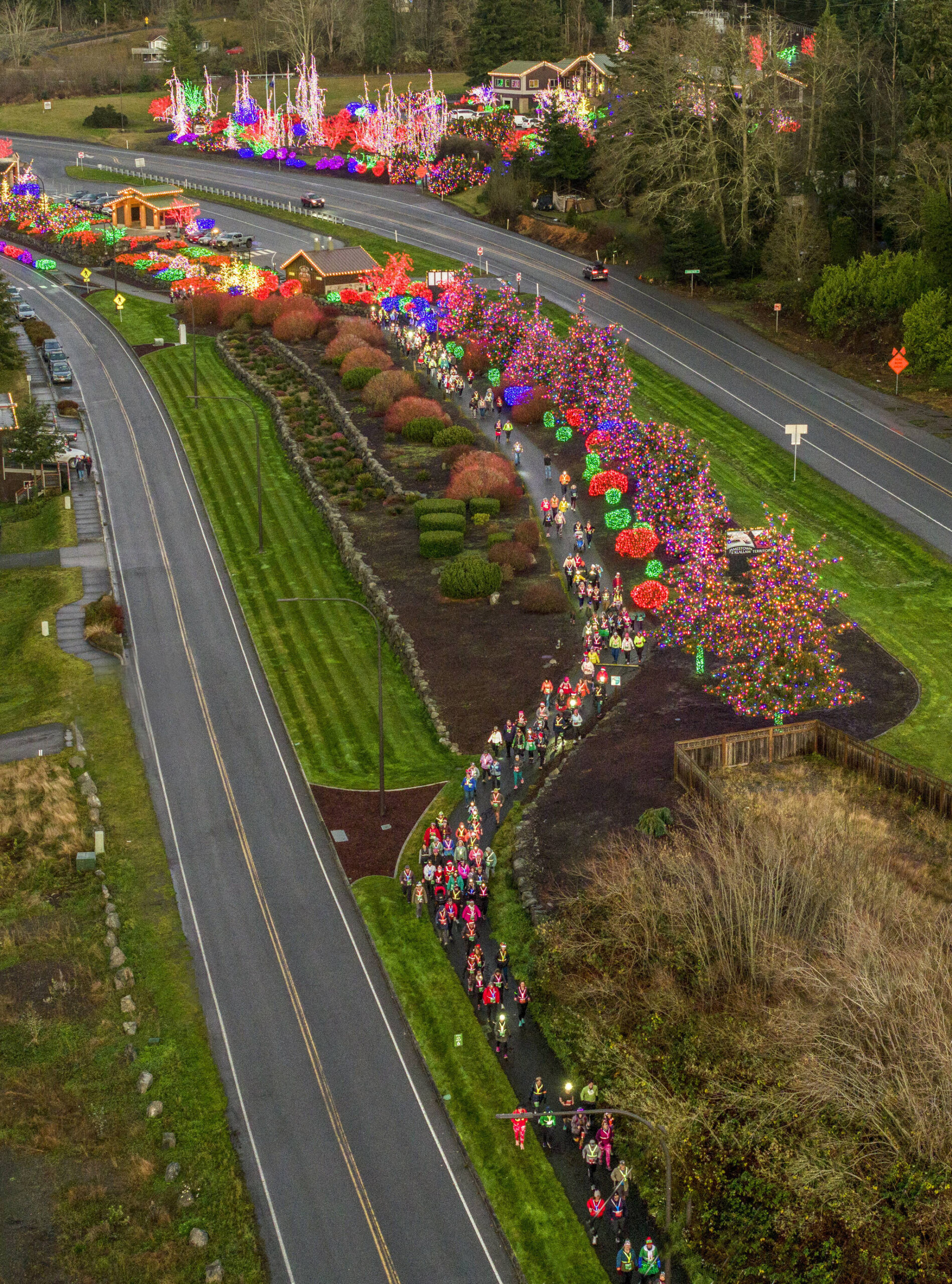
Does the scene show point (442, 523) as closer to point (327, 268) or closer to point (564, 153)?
point (327, 268)

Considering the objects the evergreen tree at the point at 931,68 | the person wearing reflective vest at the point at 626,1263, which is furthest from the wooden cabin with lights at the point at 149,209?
the person wearing reflective vest at the point at 626,1263

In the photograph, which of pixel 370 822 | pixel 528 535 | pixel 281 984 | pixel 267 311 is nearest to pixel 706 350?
pixel 267 311

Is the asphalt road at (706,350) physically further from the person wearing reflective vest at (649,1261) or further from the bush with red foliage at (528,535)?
the person wearing reflective vest at (649,1261)

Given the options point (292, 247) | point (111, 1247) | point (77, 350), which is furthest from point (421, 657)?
point (292, 247)

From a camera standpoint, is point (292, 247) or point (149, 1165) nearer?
point (149, 1165)

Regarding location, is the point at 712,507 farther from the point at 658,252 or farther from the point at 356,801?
the point at 658,252

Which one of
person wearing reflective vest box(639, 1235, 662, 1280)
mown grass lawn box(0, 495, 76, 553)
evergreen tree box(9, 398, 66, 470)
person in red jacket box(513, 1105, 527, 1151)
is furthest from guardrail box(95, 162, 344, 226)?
person wearing reflective vest box(639, 1235, 662, 1280)

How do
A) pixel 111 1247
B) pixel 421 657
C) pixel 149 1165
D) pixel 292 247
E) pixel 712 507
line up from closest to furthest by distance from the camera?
1. pixel 111 1247
2. pixel 149 1165
3. pixel 421 657
4. pixel 712 507
5. pixel 292 247
